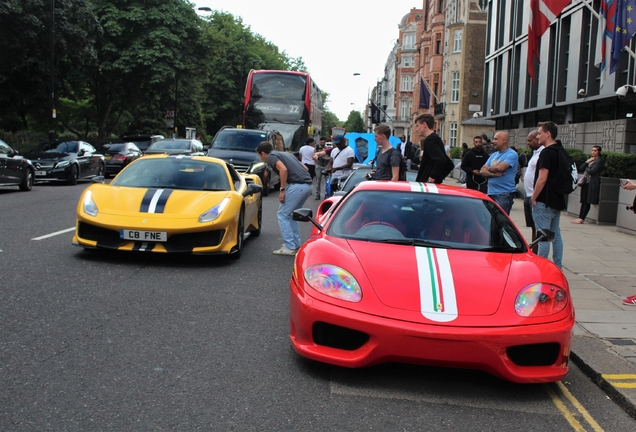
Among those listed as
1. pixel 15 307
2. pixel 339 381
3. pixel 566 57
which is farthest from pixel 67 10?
pixel 339 381

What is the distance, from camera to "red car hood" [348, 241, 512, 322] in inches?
172

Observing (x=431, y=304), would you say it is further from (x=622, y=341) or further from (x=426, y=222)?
(x=622, y=341)

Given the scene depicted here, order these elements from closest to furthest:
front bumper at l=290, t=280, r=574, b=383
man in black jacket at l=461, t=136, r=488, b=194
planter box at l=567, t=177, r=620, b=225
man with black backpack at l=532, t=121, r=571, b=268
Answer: front bumper at l=290, t=280, r=574, b=383, man with black backpack at l=532, t=121, r=571, b=268, man in black jacket at l=461, t=136, r=488, b=194, planter box at l=567, t=177, r=620, b=225

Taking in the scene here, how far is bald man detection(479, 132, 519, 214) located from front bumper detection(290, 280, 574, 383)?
5.20m

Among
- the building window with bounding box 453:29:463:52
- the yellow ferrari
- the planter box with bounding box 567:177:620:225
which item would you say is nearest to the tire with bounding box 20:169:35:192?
the yellow ferrari

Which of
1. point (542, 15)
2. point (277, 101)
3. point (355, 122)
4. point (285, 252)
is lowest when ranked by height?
point (285, 252)

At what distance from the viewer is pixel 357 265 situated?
187 inches

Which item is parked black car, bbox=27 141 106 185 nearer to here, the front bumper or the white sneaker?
the white sneaker

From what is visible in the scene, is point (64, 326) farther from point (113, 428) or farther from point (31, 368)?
point (113, 428)

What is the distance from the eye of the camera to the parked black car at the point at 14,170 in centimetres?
1817

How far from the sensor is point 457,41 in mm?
59906

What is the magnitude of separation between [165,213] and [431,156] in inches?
128

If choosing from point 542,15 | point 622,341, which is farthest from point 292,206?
point 542,15

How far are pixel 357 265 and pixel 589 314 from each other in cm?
301
